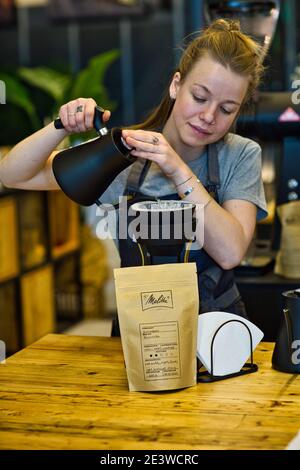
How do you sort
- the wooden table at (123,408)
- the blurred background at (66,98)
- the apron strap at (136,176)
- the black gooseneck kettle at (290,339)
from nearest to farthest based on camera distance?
the wooden table at (123,408) < the black gooseneck kettle at (290,339) < the apron strap at (136,176) < the blurred background at (66,98)

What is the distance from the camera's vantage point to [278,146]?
315 centimetres

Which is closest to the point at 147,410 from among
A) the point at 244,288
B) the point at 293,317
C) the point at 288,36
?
the point at 293,317

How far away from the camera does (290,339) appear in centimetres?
184

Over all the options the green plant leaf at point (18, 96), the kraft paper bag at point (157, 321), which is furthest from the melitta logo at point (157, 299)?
the green plant leaf at point (18, 96)

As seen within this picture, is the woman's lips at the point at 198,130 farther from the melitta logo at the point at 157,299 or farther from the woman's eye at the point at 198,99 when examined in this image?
the melitta logo at the point at 157,299

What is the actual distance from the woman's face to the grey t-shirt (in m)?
0.12

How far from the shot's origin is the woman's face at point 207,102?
6.87 ft

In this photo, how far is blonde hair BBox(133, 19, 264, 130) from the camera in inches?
83.7

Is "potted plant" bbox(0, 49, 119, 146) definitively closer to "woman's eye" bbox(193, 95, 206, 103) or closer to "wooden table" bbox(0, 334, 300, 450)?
"woman's eye" bbox(193, 95, 206, 103)

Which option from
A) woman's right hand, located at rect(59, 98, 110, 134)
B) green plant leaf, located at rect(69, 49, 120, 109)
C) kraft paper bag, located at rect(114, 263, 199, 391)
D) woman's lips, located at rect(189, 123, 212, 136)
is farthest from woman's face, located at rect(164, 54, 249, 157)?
green plant leaf, located at rect(69, 49, 120, 109)

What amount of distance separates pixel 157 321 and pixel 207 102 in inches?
24.8

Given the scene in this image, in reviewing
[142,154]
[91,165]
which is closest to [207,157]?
[142,154]

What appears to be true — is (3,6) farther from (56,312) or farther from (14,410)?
(14,410)

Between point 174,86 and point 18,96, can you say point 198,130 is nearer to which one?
point 174,86
